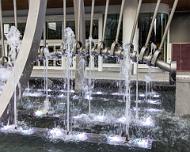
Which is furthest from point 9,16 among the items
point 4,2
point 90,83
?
point 90,83

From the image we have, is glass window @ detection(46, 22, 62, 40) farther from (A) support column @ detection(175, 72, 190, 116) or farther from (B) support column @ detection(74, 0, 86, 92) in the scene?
(A) support column @ detection(175, 72, 190, 116)

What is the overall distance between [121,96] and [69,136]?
17.5ft

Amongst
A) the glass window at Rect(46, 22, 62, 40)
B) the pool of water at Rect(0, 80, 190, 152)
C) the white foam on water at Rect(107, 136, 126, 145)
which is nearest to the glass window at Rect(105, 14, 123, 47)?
the glass window at Rect(46, 22, 62, 40)

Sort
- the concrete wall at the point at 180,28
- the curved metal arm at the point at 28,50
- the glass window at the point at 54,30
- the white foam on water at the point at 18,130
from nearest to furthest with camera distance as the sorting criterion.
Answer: the white foam on water at the point at 18,130 → the curved metal arm at the point at 28,50 → the glass window at the point at 54,30 → the concrete wall at the point at 180,28

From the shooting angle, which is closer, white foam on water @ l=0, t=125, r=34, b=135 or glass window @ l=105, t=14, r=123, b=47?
white foam on water @ l=0, t=125, r=34, b=135

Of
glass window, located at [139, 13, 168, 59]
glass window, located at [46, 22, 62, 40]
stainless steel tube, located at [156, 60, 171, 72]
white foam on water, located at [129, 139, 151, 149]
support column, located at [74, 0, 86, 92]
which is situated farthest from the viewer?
glass window, located at [46, 22, 62, 40]

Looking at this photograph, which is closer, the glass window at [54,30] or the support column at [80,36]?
the support column at [80,36]

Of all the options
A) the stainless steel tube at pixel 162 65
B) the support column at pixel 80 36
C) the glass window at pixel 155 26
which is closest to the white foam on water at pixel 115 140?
the stainless steel tube at pixel 162 65

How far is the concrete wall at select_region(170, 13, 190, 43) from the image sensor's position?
20422 mm

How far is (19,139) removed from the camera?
6.06 m

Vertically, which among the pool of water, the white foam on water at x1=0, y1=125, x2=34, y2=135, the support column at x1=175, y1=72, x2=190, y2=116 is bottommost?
the pool of water

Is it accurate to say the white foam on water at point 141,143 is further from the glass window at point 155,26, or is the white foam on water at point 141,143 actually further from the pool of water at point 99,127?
the glass window at point 155,26

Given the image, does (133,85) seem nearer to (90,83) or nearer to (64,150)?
(90,83)

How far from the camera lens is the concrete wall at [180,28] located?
20.4 meters
